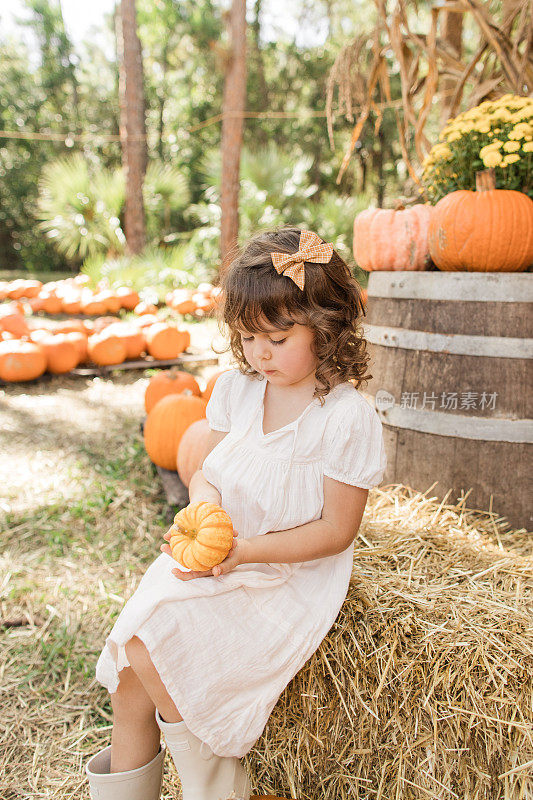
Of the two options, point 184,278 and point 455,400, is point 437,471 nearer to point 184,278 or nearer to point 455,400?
point 455,400

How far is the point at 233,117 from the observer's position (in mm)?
7590

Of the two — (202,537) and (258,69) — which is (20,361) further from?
(258,69)

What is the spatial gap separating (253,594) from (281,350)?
58 cm

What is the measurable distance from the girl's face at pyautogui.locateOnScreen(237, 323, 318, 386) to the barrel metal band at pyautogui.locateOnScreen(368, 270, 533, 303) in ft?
3.11

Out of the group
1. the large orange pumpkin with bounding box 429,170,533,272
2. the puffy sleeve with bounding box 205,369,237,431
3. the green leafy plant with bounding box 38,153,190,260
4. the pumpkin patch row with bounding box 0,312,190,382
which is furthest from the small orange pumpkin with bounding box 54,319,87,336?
the green leafy plant with bounding box 38,153,190,260

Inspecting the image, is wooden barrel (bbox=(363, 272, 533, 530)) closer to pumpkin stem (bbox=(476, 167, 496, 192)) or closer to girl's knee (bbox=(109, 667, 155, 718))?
pumpkin stem (bbox=(476, 167, 496, 192))

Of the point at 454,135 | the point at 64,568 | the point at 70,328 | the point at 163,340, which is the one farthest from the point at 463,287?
the point at 70,328

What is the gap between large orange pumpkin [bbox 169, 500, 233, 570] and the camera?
1.26 metres

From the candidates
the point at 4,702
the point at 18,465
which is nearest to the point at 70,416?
the point at 18,465

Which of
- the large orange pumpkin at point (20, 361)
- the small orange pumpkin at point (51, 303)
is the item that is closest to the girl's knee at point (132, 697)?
the large orange pumpkin at point (20, 361)

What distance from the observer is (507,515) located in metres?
2.20

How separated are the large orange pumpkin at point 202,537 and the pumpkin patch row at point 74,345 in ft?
11.9

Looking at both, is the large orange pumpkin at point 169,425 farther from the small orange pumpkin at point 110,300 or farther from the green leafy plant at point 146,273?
the green leafy plant at point 146,273

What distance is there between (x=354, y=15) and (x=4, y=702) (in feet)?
68.3
